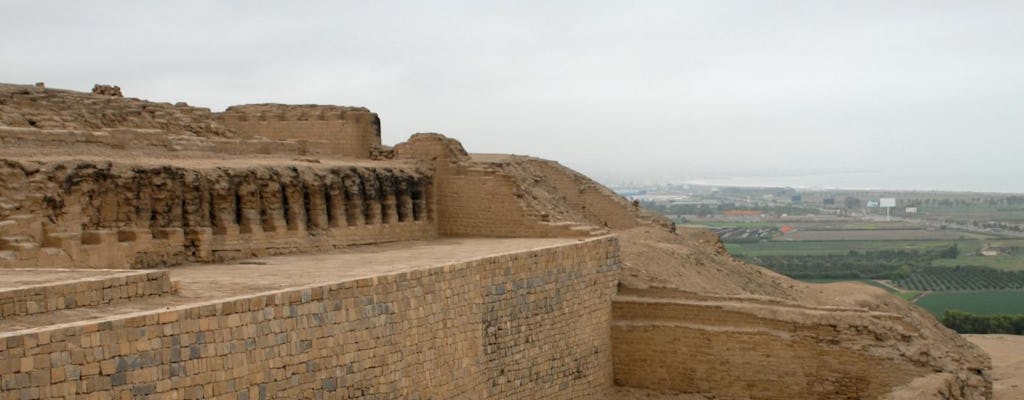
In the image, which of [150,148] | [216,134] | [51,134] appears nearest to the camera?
[51,134]

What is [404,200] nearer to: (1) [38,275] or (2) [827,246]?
(1) [38,275]

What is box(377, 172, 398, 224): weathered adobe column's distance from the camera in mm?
20094

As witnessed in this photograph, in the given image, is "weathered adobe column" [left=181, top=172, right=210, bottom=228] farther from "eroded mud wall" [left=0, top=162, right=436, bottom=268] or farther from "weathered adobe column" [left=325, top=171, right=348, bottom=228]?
"weathered adobe column" [left=325, top=171, right=348, bottom=228]

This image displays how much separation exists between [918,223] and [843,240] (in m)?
25.7

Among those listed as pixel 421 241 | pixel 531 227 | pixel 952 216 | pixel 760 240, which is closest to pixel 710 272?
pixel 531 227

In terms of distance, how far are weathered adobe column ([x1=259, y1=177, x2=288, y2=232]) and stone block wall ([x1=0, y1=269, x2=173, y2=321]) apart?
5749 mm

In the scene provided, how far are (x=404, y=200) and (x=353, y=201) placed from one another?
1.65 m

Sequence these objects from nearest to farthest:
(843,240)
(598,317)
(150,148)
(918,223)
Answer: (150,148) → (598,317) → (843,240) → (918,223)

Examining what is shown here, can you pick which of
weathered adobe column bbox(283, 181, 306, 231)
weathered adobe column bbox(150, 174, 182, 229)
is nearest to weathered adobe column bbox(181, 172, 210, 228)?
weathered adobe column bbox(150, 174, 182, 229)

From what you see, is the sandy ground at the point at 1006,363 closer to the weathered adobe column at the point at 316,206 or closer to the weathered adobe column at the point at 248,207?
the weathered adobe column at the point at 316,206

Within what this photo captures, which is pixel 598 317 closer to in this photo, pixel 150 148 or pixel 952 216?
pixel 150 148

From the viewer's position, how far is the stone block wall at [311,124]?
72.3 ft

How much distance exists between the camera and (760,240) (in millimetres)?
93188

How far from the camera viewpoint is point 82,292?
10.2m
